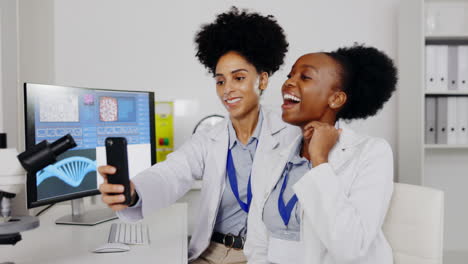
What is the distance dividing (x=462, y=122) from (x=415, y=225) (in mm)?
1717

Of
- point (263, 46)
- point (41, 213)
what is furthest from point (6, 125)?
point (263, 46)

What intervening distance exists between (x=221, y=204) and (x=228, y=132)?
11.7 inches

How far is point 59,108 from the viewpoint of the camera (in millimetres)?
1510

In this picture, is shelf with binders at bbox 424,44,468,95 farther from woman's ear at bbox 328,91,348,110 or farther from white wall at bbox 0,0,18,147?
white wall at bbox 0,0,18,147

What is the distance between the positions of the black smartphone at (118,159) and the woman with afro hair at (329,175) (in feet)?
1.44

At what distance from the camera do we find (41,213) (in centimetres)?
183

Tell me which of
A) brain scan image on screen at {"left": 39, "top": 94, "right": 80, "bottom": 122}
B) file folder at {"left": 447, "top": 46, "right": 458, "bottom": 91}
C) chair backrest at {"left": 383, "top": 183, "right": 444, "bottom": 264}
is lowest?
chair backrest at {"left": 383, "top": 183, "right": 444, "bottom": 264}

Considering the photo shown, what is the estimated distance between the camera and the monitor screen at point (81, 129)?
4.70 ft

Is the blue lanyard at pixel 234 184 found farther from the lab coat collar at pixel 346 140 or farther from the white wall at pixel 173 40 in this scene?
the white wall at pixel 173 40

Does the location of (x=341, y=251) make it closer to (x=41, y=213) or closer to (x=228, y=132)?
(x=228, y=132)

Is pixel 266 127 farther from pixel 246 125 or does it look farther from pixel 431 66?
pixel 431 66

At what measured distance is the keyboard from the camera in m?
1.36

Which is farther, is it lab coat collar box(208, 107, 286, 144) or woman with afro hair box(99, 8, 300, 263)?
lab coat collar box(208, 107, 286, 144)

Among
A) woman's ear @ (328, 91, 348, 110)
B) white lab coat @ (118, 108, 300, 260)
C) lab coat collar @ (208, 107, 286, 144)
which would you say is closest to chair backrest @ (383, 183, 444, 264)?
woman's ear @ (328, 91, 348, 110)
